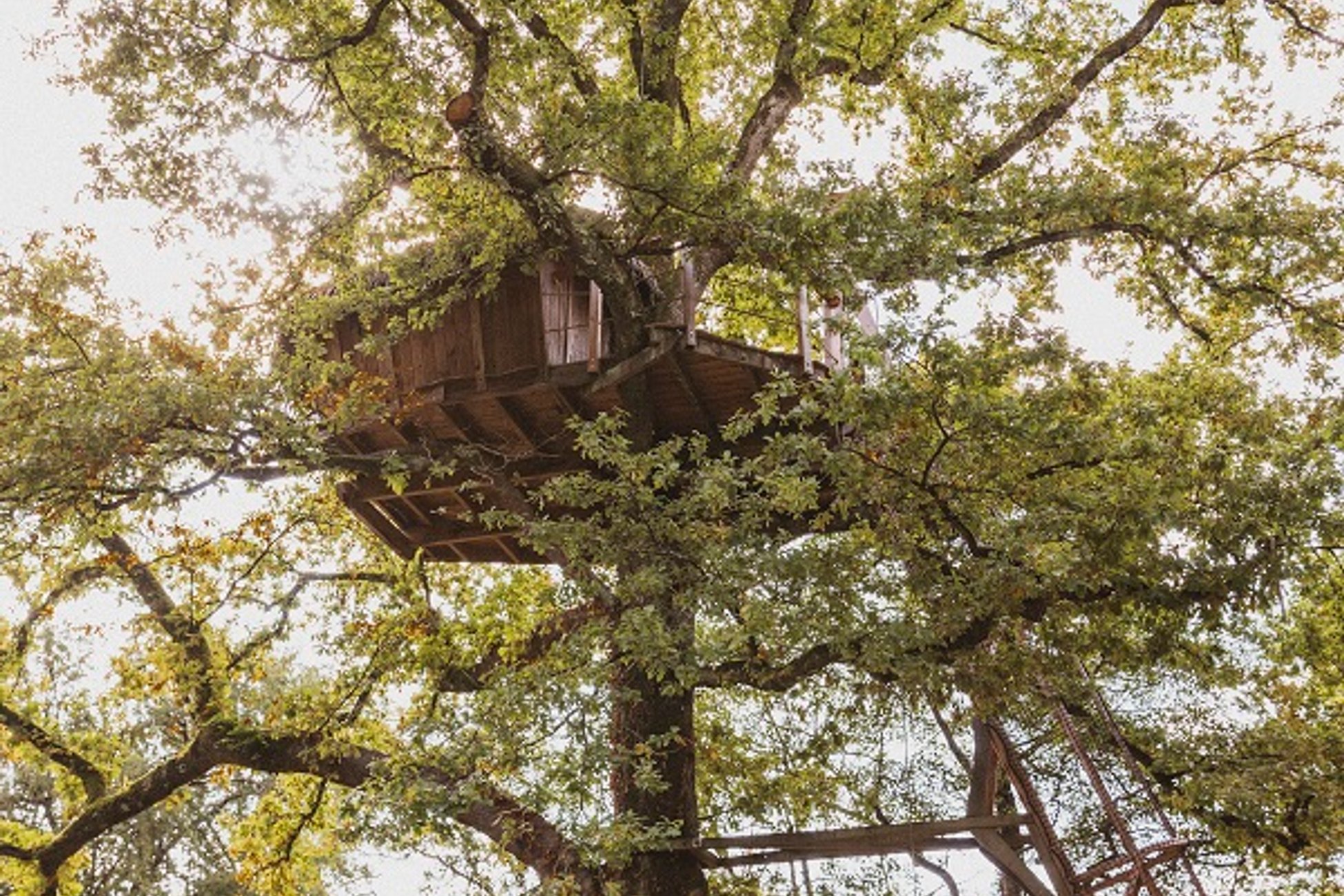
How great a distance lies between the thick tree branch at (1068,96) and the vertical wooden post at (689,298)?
3.19m

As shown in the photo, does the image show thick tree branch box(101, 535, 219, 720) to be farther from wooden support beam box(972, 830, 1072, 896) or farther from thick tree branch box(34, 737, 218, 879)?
wooden support beam box(972, 830, 1072, 896)

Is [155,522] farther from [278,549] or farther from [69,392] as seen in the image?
[69,392]

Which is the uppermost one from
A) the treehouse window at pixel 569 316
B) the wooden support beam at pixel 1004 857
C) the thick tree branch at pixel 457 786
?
the treehouse window at pixel 569 316

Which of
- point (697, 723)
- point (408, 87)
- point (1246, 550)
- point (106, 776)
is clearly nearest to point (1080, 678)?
point (1246, 550)

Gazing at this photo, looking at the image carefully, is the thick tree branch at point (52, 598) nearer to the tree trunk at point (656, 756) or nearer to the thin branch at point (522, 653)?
the thin branch at point (522, 653)

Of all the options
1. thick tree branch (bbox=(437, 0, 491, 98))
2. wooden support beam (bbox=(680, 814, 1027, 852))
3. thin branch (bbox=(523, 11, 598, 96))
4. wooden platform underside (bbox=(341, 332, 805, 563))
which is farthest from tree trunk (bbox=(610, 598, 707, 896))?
thin branch (bbox=(523, 11, 598, 96))

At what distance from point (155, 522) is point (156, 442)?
3330 mm

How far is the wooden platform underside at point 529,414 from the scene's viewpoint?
1071cm

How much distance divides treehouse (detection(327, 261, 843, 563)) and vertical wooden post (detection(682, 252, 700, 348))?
0.02 meters

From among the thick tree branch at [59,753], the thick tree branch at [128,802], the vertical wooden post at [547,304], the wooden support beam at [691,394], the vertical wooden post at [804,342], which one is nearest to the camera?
the vertical wooden post at [804,342]

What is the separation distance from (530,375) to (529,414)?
0.87m

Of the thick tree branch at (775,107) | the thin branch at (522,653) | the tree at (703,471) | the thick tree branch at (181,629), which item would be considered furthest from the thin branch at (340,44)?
the thick tree branch at (181,629)

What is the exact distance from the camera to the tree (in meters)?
8.22

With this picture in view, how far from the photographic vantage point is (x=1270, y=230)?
Answer: 1002 centimetres
